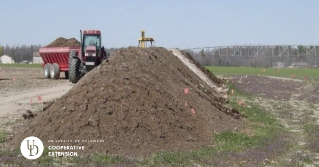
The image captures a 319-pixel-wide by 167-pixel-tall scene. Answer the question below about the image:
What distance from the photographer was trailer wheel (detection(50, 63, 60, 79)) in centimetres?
3662

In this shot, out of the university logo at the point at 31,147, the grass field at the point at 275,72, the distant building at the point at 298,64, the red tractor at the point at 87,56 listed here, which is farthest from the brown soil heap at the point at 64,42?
the distant building at the point at 298,64

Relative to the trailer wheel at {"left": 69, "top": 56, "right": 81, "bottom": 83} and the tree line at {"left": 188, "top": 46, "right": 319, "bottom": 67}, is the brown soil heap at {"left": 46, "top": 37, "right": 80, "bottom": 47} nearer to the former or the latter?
the trailer wheel at {"left": 69, "top": 56, "right": 81, "bottom": 83}

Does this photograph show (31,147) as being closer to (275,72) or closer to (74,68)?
(74,68)

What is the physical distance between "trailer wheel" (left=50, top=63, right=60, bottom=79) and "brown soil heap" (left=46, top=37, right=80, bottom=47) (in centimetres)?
239

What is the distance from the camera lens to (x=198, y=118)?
1316 cm

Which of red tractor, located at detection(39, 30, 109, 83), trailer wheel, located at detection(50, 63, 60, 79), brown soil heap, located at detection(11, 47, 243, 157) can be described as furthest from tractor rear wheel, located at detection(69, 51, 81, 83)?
brown soil heap, located at detection(11, 47, 243, 157)

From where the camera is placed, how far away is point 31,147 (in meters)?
10.5

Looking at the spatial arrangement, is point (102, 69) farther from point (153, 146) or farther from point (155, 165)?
point (155, 165)

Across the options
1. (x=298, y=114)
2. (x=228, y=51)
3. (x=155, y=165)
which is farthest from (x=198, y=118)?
(x=228, y=51)

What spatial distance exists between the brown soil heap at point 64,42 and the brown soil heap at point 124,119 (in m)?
25.4

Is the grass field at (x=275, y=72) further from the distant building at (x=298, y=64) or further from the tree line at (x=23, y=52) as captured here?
the tree line at (x=23, y=52)

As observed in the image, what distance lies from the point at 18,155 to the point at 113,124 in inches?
84.6

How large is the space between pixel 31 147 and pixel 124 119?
211 centimetres

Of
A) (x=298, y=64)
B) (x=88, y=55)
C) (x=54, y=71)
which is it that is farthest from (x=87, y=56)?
(x=298, y=64)
